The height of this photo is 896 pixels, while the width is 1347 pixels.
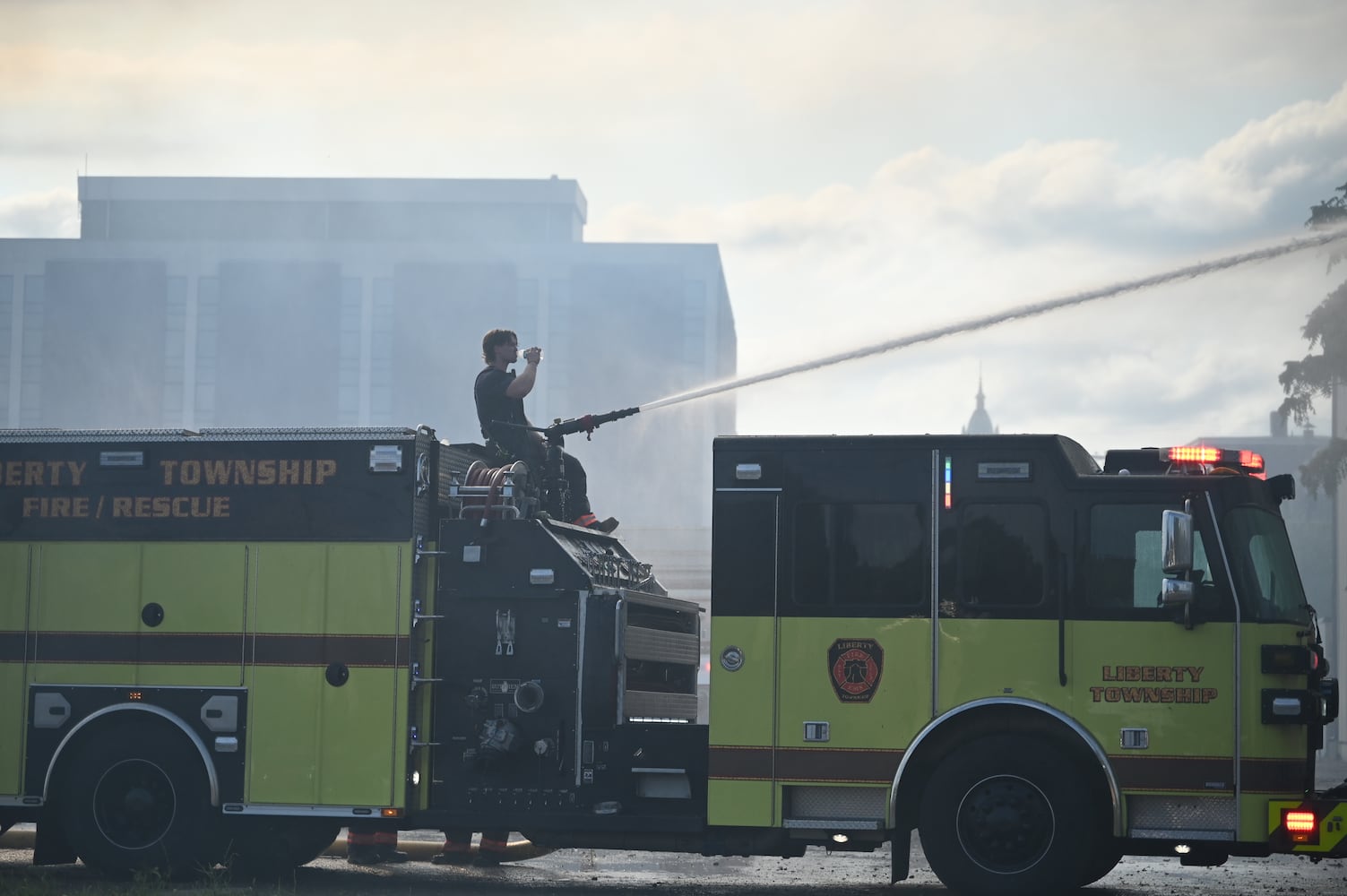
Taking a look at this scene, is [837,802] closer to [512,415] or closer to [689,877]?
[689,877]

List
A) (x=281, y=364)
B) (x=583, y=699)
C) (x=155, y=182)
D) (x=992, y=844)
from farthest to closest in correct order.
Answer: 1. (x=155, y=182)
2. (x=281, y=364)
3. (x=583, y=699)
4. (x=992, y=844)

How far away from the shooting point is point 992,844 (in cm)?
952

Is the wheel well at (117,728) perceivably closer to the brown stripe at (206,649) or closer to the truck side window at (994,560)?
the brown stripe at (206,649)

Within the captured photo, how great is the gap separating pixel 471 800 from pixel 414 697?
2.55 feet

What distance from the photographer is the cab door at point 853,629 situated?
31.8 feet

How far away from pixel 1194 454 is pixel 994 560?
146 cm

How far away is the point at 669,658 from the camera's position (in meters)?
11.2

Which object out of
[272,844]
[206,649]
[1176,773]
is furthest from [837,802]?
[206,649]

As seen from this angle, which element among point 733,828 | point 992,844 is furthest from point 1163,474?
point 733,828

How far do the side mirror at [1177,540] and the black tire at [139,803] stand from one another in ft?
21.2

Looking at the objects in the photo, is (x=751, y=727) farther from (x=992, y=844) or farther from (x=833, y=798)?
(x=992, y=844)

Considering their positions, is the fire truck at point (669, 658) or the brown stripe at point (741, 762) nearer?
the fire truck at point (669, 658)

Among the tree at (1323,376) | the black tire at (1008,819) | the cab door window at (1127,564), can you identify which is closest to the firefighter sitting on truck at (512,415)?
the black tire at (1008,819)

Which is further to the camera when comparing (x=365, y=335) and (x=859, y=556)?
(x=365, y=335)
